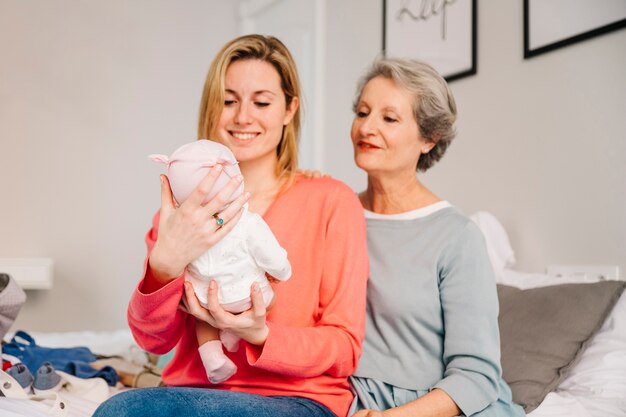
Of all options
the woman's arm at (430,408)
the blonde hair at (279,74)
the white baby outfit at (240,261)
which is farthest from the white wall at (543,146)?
the white baby outfit at (240,261)

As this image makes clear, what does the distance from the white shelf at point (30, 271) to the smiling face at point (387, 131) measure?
254 centimetres

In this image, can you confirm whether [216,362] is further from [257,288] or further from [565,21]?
[565,21]

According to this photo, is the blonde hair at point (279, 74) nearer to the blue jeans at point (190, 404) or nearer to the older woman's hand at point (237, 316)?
Answer: the older woman's hand at point (237, 316)

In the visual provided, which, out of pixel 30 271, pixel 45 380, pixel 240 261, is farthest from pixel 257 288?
pixel 30 271

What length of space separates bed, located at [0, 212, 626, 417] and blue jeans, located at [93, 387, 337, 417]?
16.1 inches

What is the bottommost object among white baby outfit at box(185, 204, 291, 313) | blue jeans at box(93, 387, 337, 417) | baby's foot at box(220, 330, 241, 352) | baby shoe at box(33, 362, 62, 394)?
baby shoe at box(33, 362, 62, 394)

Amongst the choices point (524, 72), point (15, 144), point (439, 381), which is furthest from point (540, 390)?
point (15, 144)

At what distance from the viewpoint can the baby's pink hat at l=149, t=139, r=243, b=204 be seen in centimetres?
105

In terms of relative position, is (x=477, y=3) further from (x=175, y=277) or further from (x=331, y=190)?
(x=175, y=277)

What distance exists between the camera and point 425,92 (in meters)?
1.49

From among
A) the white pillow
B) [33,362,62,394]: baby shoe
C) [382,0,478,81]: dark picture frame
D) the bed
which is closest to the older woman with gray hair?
the bed

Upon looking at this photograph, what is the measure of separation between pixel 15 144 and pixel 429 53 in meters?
2.34

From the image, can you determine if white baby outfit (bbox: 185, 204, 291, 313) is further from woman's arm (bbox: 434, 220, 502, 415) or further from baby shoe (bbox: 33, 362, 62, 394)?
baby shoe (bbox: 33, 362, 62, 394)

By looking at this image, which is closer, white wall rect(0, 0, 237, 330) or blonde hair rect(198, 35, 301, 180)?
blonde hair rect(198, 35, 301, 180)
